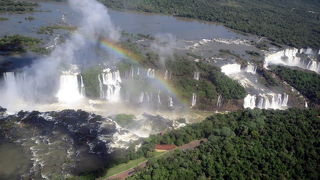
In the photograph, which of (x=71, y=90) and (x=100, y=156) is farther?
(x=71, y=90)

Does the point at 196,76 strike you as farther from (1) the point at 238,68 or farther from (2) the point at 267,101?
(2) the point at 267,101

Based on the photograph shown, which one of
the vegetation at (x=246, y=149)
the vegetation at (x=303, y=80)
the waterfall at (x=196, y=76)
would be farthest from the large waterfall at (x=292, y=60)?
the vegetation at (x=246, y=149)

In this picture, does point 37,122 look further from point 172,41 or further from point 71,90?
point 172,41

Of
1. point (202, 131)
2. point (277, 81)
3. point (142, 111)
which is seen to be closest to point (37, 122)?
point (142, 111)

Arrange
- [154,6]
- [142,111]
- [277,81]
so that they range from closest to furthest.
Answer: [142,111] → [277,81] → [154,6]

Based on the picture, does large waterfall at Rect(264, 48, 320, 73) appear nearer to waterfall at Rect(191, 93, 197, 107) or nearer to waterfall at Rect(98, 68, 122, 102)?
waterfall at Rect(191, 93, 197, 107)

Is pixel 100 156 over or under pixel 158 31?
under

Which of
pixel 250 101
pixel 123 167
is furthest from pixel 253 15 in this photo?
pixel 123 167
